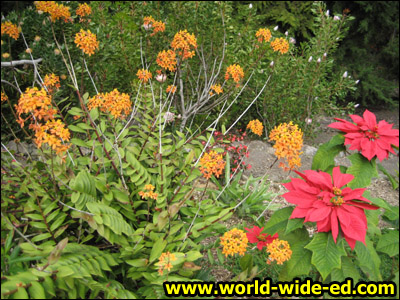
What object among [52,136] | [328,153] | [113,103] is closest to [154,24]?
[113,103]

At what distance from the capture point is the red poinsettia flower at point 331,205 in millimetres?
1703

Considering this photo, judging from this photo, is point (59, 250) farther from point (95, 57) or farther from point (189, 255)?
point (95, 57)

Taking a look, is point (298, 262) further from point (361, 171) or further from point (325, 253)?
point (361, 171)

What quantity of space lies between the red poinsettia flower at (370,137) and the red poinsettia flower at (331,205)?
0.16 metres

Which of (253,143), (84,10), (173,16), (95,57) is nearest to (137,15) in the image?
(173,16)

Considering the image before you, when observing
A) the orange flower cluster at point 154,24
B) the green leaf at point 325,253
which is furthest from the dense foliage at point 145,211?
the orange flower cluster at point 154,24

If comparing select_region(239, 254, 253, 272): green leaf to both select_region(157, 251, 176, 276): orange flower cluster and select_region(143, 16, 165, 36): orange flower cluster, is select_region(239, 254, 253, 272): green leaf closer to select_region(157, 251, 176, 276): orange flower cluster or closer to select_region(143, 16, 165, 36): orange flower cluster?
select_region(157, 251, 176, 276): orange flower cluster

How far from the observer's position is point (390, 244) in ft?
6.14

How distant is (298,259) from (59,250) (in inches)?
45.4

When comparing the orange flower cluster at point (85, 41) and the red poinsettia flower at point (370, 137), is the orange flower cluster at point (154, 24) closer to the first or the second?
the orange flower cluster at point (85, 41)

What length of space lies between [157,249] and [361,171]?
1.10 meters

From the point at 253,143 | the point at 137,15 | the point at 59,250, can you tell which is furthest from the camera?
the point at 253,143

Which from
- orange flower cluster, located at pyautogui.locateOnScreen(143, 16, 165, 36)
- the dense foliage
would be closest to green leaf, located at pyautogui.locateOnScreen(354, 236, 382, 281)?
the dense foliage

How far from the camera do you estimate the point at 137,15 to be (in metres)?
4.17
